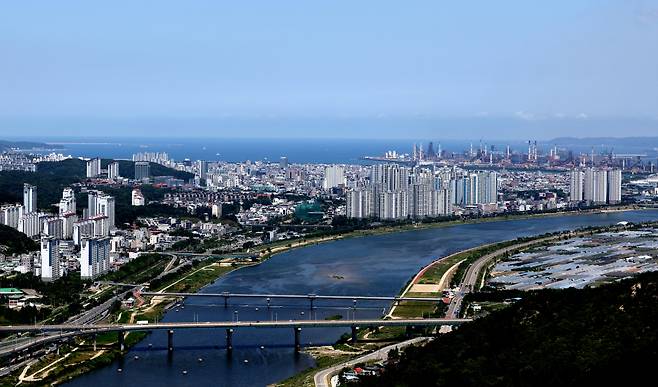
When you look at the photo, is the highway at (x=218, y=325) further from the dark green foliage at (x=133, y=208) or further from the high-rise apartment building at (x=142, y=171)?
the high-rise apartment building at (x=142, y=171)

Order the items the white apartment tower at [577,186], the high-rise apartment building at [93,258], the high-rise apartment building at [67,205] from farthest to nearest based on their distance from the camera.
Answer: the white apartment tower at [577,186], the high-rise apartment building at [67,205], the high-rise apartment building at [93,258]

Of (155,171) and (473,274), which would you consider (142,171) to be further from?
(473,274)

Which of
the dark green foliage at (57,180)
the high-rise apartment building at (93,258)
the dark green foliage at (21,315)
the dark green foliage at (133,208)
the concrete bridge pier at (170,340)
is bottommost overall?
the concrete bridge pier at (170,340)

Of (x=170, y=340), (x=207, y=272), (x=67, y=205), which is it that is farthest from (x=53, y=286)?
(x=67, y=205)

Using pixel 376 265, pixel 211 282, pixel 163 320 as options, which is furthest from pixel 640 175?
pixel 163 320

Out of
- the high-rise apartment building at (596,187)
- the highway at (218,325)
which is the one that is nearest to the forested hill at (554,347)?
the highway at (218,325)

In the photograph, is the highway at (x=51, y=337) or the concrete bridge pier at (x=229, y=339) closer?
the highway at (x=51, y=337)

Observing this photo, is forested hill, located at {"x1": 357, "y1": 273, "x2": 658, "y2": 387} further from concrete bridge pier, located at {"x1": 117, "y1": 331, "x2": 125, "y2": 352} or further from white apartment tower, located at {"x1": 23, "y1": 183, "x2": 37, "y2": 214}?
white apartment tower, located at {"x1": 23, "y1": 183, "x2": 37, "y2": 214}
